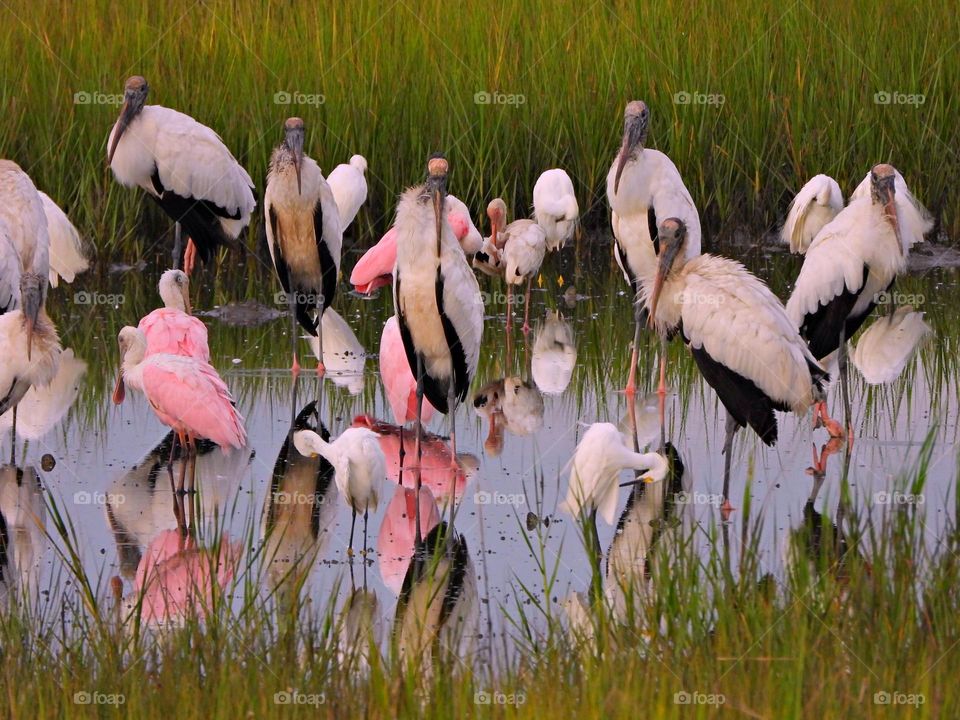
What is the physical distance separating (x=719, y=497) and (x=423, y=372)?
→ 1.42 metres

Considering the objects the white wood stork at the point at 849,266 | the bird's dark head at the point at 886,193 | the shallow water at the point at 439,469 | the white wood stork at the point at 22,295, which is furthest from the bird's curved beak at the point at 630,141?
the white wood stork at the point at 22,295

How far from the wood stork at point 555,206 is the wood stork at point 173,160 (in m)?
1.83

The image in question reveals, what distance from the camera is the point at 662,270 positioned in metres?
6.85

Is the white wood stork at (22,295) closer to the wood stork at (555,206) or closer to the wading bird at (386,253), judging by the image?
the wading bird at (386,253)

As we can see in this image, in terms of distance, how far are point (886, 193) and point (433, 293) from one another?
2092 mm

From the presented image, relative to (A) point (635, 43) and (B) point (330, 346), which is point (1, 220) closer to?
(B) point (330, 346)

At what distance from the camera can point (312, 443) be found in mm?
6395

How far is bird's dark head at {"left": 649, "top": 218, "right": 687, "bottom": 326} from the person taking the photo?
6863mm

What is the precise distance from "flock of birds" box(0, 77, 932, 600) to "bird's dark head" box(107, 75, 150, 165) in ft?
0.04

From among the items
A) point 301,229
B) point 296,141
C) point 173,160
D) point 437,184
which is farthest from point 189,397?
point 173,160

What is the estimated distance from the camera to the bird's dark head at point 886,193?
7477 millimetres

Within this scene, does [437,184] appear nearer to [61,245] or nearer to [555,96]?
[61,245]

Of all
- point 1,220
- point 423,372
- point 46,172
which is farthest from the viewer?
point 46,172

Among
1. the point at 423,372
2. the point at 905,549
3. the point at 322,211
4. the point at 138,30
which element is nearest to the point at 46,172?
the point at 138,30
